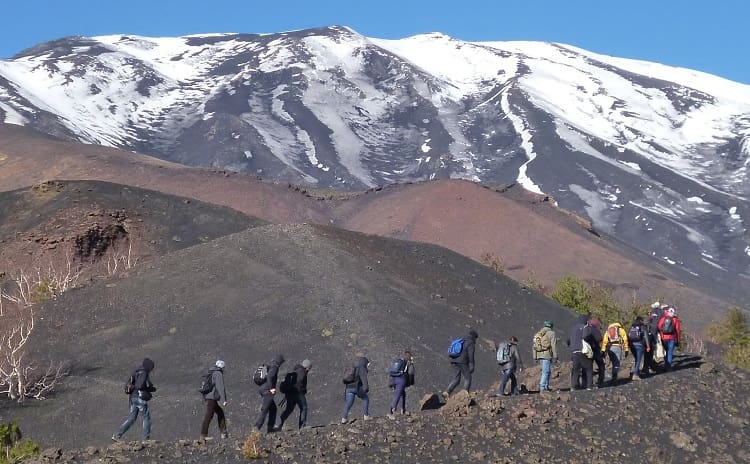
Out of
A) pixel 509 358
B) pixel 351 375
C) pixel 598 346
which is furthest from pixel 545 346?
pixel 351 375

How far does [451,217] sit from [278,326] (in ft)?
176

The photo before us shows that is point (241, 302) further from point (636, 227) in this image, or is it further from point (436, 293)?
point (636, 227)

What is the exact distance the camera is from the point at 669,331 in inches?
798

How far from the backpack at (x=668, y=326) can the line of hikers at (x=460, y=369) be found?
0.02 m

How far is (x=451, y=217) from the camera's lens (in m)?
83.3

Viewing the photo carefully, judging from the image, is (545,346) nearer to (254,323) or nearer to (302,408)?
(302,408)

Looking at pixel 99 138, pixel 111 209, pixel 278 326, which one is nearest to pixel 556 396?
pixel 278 326

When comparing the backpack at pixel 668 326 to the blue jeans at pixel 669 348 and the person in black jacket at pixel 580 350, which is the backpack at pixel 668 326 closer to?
the blue jeans at pixel 669 348

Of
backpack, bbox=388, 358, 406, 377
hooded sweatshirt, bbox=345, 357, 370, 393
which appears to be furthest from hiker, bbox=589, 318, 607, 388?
hooded sweatshirt, bbox=345, 357, 370, 393

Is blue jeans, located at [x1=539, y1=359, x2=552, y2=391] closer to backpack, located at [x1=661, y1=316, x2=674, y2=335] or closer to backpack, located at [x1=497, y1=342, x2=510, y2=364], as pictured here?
backpack, located at [x1=497, y1=342, x2=510, y2=364]

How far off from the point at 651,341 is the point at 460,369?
4038 millimetres

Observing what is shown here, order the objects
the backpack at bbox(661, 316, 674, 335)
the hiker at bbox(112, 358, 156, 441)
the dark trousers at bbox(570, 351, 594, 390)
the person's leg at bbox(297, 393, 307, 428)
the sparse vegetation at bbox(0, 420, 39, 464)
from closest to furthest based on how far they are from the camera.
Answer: the sparse vegetation at bbox(0, 420, 39, 464), the hiker at bbox(112, 358, 156, 441), the person's leg at bbox(297, 393, 307, 428), the dark trousers at bbox(570, 351, 594, 390), the backpack at bbox(661, 316, 674, 335)

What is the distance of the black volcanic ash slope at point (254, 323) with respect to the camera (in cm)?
2664

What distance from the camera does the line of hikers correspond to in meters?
16.7
